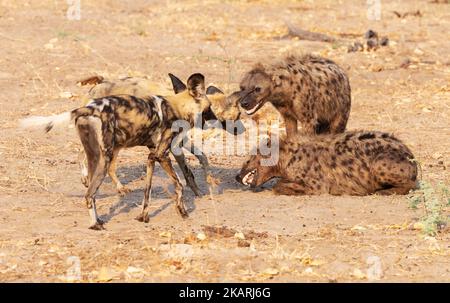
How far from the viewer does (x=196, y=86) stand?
25.7ft

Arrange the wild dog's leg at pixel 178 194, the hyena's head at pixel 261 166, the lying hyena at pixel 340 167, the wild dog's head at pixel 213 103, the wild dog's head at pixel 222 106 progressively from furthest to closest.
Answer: the hyena's head at pixel 261 166 → the lying hyena at pixel 340 167 → the wild dog's head at pixel 222 106 → the wild dog's head at pixel 213 103 → the wild dog's leg at pixel 178 194

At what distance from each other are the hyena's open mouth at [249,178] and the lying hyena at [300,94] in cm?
70

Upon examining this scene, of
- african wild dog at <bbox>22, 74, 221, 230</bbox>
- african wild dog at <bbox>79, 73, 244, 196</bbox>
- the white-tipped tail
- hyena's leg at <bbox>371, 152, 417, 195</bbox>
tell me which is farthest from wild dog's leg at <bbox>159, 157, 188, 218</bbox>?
hyena's leg at <bbox>371, 152, 417, 195</bbox>

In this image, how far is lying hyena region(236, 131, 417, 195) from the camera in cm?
820

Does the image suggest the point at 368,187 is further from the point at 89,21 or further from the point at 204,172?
the point at 89,21

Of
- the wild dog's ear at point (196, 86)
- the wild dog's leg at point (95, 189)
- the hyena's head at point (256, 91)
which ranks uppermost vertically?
the wild dog's ear at point (196, 86)

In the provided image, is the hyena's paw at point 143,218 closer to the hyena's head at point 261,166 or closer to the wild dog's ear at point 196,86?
the wild dog's ear at point 196,86

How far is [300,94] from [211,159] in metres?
1.17

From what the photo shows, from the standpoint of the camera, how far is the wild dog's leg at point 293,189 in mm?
8297

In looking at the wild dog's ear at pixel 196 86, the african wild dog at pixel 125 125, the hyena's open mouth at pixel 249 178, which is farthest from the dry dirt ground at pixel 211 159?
the wild dog's ear at pixel 196 86

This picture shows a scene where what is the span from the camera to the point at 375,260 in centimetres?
622

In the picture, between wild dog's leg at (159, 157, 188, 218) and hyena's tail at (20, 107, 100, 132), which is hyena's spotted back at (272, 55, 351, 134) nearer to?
wild dog's leg at (159, 157, 188, 218)

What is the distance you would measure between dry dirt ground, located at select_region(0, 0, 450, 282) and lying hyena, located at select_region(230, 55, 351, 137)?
2.50 ft

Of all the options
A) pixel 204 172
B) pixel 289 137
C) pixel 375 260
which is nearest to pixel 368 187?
pixel 289 137
